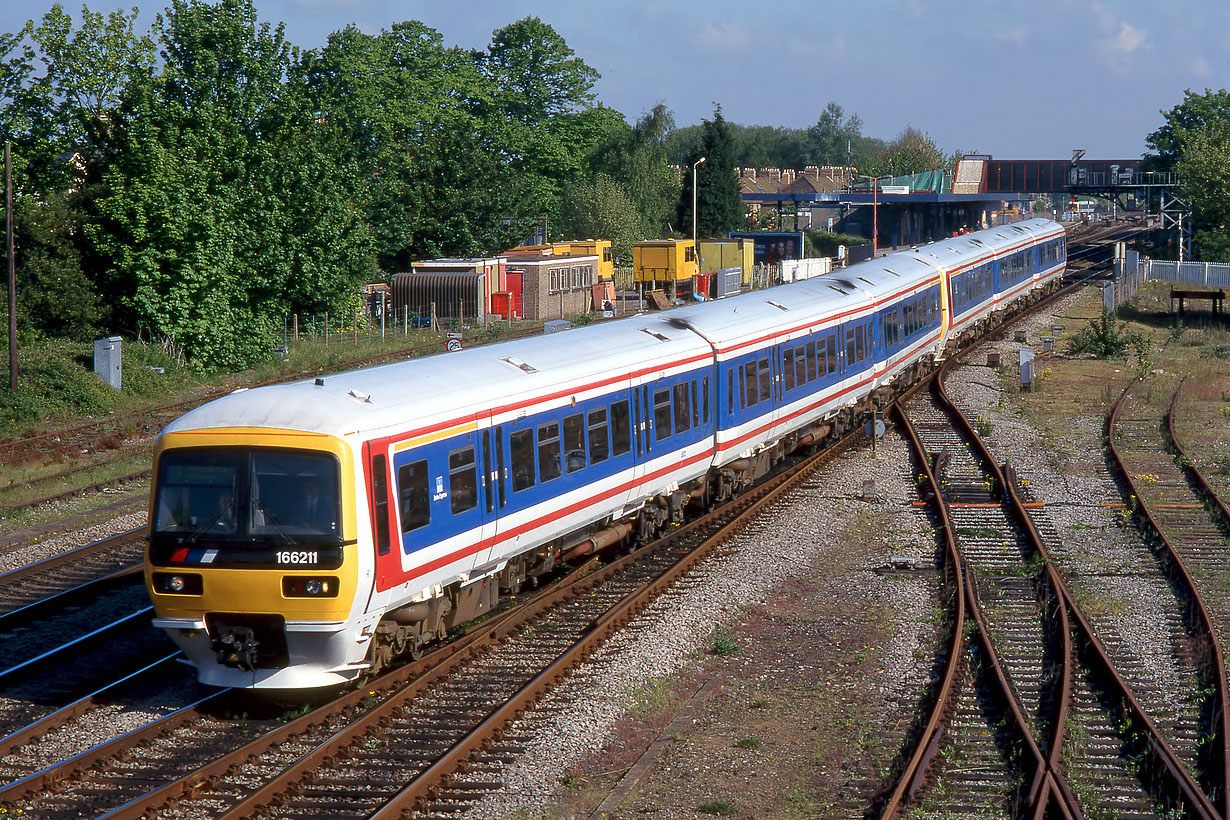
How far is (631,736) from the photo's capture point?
10.6 metres

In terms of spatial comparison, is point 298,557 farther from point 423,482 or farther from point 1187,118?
point 1187,118

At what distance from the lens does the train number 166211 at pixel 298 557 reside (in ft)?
32.6

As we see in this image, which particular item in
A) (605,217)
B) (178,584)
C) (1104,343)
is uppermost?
(605,217)

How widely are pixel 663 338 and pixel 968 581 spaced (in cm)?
504

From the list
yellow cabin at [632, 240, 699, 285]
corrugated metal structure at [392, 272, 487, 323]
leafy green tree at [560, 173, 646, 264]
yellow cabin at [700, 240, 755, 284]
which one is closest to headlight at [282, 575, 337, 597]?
corrugated metal structure at [392, 272, 487, 323]

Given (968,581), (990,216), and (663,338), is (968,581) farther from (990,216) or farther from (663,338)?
(990,216)

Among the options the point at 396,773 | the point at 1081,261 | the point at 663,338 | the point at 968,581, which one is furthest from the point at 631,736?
the point at 1081,261

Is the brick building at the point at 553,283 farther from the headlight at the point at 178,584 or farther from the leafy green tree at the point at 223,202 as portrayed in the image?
the headlight at the point at 178,584

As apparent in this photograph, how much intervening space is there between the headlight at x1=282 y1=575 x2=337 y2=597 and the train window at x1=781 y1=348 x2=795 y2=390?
1161 centimetres

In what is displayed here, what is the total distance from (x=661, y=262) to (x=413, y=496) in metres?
48.8

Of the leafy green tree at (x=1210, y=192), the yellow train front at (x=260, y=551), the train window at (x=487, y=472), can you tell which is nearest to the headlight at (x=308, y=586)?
the yellow train front at (x=260, y=551)

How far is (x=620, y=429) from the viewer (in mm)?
14953

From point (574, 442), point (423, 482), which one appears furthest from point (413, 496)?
point (574, 442)

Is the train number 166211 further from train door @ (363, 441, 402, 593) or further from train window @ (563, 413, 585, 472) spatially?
train window @ (563, 413, 585, 472)
